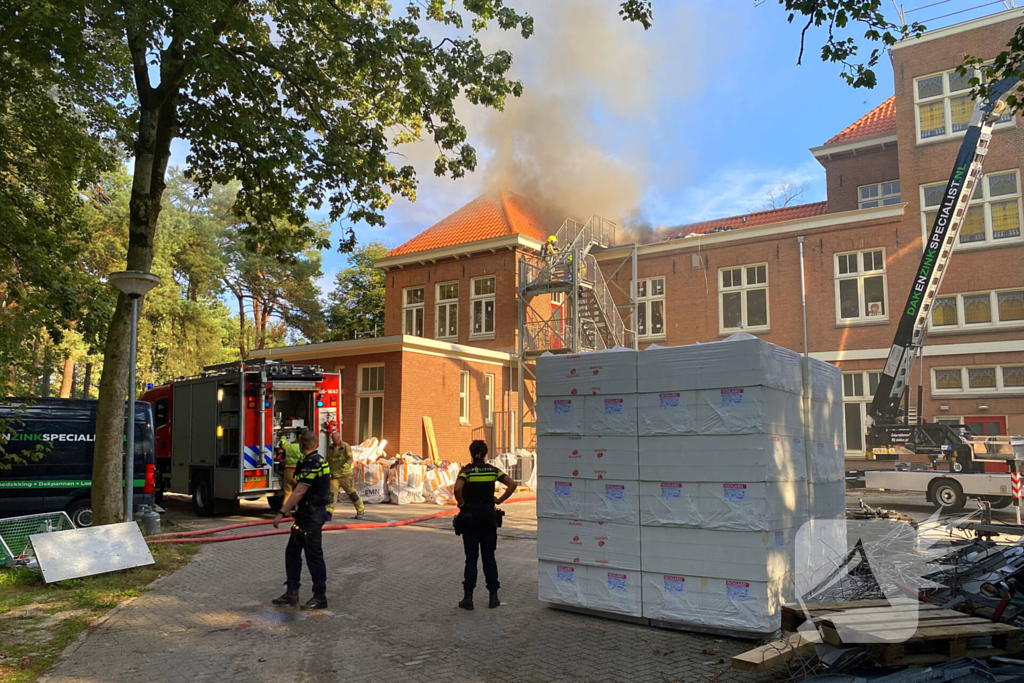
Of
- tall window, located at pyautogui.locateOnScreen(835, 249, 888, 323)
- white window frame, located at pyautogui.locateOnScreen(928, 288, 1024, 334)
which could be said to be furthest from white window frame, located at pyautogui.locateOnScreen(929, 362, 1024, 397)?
tall window, located at pyautogui.locateOnScreen(835, 249, 888, 323)

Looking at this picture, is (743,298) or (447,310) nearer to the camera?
(743,298)

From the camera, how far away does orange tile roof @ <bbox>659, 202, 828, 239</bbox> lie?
27.8 m

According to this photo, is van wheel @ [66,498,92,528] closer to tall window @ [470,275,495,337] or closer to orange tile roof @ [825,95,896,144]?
tall window @ [470,275,495,337]

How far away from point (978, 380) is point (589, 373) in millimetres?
18746

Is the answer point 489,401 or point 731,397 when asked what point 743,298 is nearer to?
point 489,401

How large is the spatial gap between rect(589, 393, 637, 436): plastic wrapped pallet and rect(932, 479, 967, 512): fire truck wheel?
11.5 metres

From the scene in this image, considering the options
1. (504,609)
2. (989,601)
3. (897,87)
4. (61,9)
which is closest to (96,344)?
(61,9)

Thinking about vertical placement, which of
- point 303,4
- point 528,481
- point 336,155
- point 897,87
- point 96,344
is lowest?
point 528,481

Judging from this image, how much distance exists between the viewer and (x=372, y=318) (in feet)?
128

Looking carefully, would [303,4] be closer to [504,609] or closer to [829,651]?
[504,609]

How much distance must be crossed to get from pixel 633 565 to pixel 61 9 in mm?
8347

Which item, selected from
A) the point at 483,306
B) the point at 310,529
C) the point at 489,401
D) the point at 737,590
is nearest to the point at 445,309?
the point at 483,306

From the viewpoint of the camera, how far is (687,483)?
6.42 metres

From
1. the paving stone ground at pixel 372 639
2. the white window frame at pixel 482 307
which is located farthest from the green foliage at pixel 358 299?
the paving stone ground at pixel 372 639
